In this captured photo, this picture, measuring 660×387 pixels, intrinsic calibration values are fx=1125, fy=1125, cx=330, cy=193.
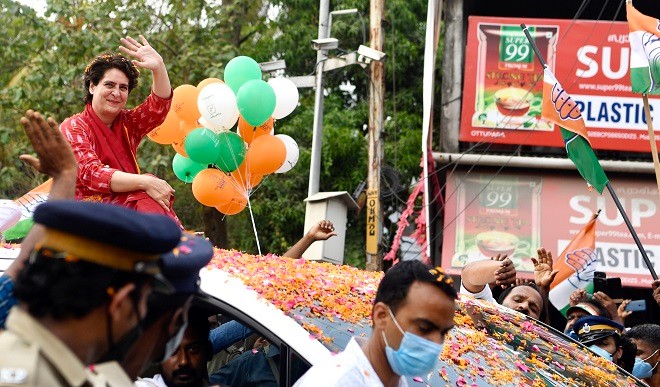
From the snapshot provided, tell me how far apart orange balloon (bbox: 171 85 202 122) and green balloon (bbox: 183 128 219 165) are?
158mm

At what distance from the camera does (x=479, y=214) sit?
16109 mm

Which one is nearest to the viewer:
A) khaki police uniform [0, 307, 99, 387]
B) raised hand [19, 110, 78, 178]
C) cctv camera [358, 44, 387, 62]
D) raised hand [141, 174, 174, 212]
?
khaki police uniform [0, 307, 99, 387]

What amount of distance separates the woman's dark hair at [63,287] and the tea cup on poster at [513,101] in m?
14.2

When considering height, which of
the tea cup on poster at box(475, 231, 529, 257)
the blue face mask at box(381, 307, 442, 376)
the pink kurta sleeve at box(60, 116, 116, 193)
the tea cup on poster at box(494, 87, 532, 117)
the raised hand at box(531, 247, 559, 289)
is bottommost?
the tea cup on poster at box(475, 231, 529, 257)

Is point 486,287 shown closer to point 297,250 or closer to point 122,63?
point 297,250

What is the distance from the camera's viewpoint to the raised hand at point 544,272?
319 inches

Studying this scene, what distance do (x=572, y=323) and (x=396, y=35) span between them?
13.9 meters

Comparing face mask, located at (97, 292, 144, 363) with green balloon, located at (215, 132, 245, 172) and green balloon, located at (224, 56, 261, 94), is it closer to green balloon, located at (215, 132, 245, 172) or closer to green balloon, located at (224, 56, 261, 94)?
green balloon, located at (215, 132, 245, 172)

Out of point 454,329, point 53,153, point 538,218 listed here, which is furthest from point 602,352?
point 538,218

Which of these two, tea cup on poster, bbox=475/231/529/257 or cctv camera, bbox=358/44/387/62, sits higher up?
cctv camera, bbox=358/44/387/62

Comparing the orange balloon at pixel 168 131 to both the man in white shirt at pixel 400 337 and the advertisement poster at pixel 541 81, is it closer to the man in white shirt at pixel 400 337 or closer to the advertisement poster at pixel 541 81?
the man in white shirt at pixel 400 337

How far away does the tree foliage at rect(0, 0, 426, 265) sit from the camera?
16.7 m

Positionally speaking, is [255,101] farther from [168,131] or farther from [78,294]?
[78,294]

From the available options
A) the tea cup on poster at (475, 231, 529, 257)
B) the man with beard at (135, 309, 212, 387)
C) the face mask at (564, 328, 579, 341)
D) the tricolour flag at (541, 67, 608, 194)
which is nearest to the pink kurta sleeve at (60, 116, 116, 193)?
the man with beard at (135, 309, 212, 387)
